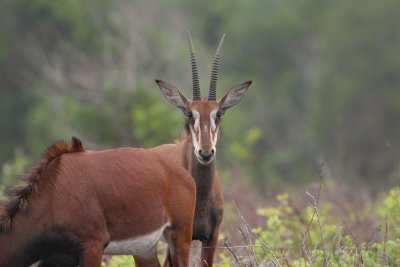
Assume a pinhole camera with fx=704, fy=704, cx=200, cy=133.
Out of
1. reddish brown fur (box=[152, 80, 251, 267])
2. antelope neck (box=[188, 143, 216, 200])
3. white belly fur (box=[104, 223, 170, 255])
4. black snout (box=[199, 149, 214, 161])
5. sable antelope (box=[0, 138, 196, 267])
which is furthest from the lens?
antelope neck (box=[188, 143, 216, 200])

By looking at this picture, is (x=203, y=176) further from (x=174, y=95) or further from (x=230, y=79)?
(x=230, y=79)

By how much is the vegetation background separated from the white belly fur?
14.3 m

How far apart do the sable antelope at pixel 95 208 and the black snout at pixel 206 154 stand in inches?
63.0

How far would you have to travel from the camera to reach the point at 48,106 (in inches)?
1566

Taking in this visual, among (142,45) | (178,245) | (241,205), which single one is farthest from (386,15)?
(178,245)

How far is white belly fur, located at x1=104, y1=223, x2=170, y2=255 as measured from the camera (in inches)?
203

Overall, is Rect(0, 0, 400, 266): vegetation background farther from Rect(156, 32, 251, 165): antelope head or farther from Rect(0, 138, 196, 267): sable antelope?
Rect(0, 138, 196, 267): sable antelope

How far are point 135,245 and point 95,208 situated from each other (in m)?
0.51

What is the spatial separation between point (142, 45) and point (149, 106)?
8224mm

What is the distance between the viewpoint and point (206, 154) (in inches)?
289

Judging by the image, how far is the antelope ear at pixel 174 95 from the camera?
26.8 feet

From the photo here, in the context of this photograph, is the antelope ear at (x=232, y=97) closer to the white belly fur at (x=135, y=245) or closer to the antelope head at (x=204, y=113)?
the antelope head at (x=204, y=113)

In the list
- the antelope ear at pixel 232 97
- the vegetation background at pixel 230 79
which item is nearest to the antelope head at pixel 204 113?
the antelope ear at pixel 232 97

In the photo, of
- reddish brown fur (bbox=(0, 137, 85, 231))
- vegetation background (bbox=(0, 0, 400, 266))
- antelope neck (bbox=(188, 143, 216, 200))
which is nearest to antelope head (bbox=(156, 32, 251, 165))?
antelope neck (bbox=(188, 143, 216, 200))
